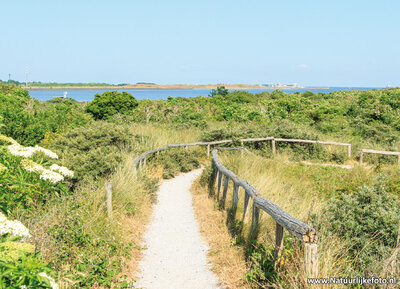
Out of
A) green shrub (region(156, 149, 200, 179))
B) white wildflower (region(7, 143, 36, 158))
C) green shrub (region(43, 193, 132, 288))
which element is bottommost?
green shrub (region(156, 149, 200, 179))

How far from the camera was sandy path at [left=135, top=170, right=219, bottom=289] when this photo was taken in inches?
206

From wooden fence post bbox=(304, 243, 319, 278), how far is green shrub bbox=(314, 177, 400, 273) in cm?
139

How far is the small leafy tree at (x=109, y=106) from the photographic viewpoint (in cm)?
2862

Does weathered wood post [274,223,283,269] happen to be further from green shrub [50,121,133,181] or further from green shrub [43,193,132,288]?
green shrub [50,121,133,181]

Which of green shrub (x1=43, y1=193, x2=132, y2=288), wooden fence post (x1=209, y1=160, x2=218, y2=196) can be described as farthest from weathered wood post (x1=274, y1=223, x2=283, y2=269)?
wooden fence post (x1=209, y1=160, x2=218, y2=196)

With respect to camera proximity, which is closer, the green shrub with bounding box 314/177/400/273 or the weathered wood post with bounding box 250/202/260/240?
the green shrub with bounding box 314/177/400/273

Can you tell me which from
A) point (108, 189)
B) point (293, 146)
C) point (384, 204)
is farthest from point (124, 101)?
point (384, 204)

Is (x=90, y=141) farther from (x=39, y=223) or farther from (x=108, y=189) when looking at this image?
(x=39, y=223)

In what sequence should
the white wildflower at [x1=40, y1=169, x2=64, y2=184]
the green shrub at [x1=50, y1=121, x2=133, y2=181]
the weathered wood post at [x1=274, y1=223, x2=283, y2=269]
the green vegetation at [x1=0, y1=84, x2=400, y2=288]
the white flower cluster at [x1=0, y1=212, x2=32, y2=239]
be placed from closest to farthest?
1. the white flower cluster at [x1=0, y1=212, x2=32, y2=239]
2. the green vegetation at [x1=0, y1=84, x2=400, y2=288]
3. the weathered wood post at [x1=274, y1=223, x2=283, y2=269]
4. the white wildflower at [x1=40, y1=169, x2=64, y2=184]
5. the green shrub at [x1=50, y1=121, x2=133, y2=181]

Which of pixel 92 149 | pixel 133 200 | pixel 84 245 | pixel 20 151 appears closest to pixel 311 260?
pixel 84 245

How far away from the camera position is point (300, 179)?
1176cm

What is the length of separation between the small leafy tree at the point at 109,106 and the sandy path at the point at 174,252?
19.9 metres

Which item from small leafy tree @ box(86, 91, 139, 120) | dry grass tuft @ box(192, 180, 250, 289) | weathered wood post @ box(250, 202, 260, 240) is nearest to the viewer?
dry grass tuft @ box(192, 180, 250, 289)

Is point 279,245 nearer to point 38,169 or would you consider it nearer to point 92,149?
point 38,169
